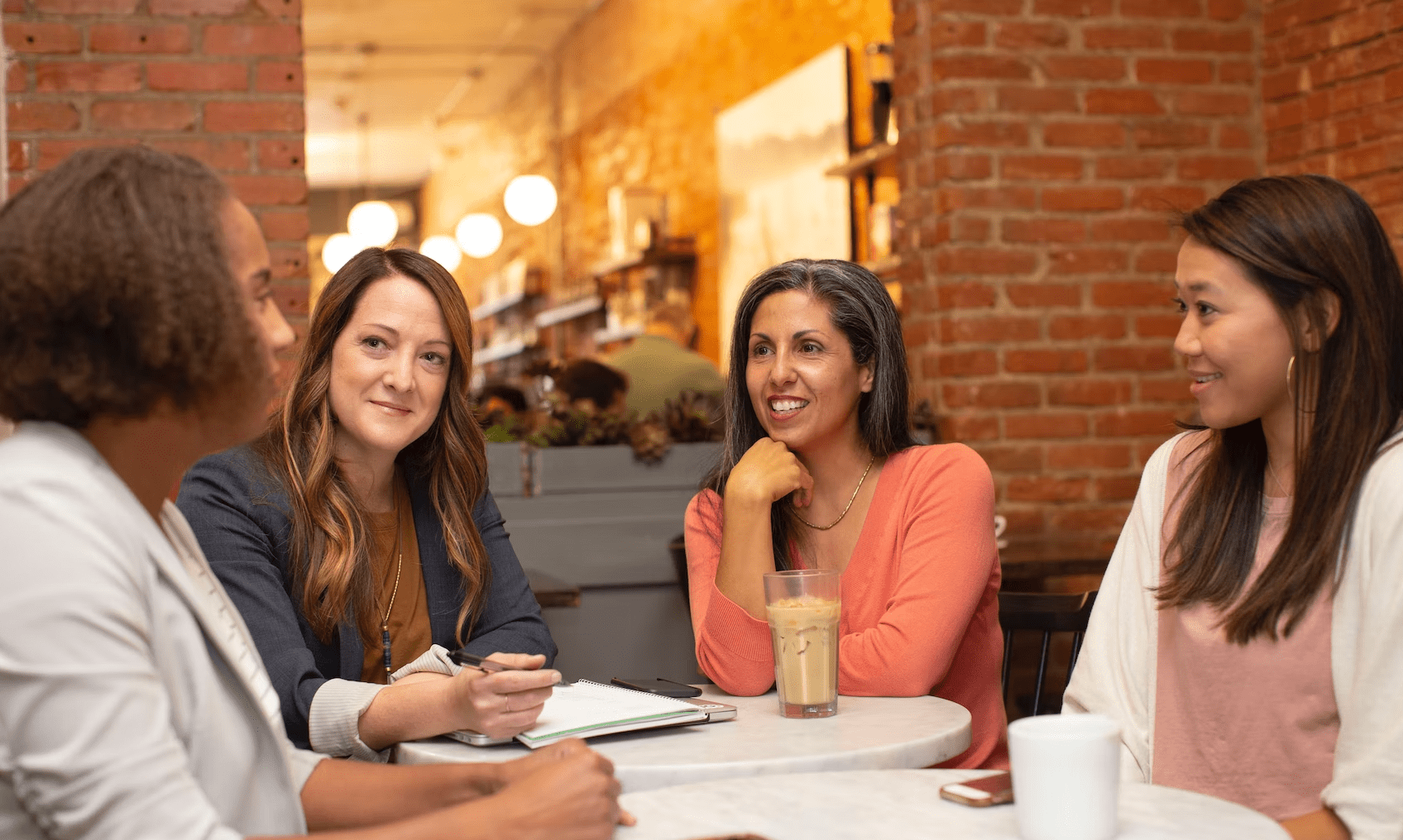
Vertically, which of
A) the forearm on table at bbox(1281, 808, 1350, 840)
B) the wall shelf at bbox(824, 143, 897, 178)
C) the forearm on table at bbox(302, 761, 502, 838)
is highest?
the wall shelf at bbox(824, 143, 897, 178)

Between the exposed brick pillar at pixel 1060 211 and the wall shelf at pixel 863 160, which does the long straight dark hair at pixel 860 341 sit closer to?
the exposed brick pillar at pixel 1060 211

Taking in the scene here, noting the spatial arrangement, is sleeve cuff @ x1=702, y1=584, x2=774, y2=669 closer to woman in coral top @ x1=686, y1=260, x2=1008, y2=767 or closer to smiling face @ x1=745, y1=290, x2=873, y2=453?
Result: woman in coral top @ x1=686, y1=260, x2=1008, y2=767

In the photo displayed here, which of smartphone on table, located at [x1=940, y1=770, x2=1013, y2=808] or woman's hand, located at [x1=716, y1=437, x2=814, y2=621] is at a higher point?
woman's hand, located at [x1=716, y1=437, x2=814, y2=621]

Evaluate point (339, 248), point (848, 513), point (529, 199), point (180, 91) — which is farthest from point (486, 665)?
point (339, 248)

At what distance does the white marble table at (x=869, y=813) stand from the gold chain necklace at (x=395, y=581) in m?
0.81

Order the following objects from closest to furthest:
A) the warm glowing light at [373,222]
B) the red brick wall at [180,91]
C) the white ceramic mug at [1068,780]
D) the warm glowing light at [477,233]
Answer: the white ceramic mug at [1068,780]
the red brick wall at [180,91]
the warm glowing light at [477,233]
the warm glowing light at [373,222]

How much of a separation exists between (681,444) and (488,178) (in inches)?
352

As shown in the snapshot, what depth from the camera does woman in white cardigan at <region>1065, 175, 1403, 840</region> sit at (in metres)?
1.47

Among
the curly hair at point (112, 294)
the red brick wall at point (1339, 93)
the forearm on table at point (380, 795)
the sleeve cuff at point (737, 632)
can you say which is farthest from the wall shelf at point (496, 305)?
the curly hair at point (112, 294)

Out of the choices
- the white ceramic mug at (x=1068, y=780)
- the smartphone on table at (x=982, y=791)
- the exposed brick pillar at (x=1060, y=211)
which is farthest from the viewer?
the exposed brick pillar at (x=1060, y=211)

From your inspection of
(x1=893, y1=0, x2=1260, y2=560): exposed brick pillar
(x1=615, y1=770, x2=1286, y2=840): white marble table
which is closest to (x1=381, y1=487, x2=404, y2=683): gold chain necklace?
(x1=615, y1=770, x2=1286, y2=840): white marble table

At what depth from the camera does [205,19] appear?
329 cm

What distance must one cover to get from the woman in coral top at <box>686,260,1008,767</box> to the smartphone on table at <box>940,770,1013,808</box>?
A: 57 centimetres

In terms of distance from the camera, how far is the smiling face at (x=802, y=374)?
7.20ft
